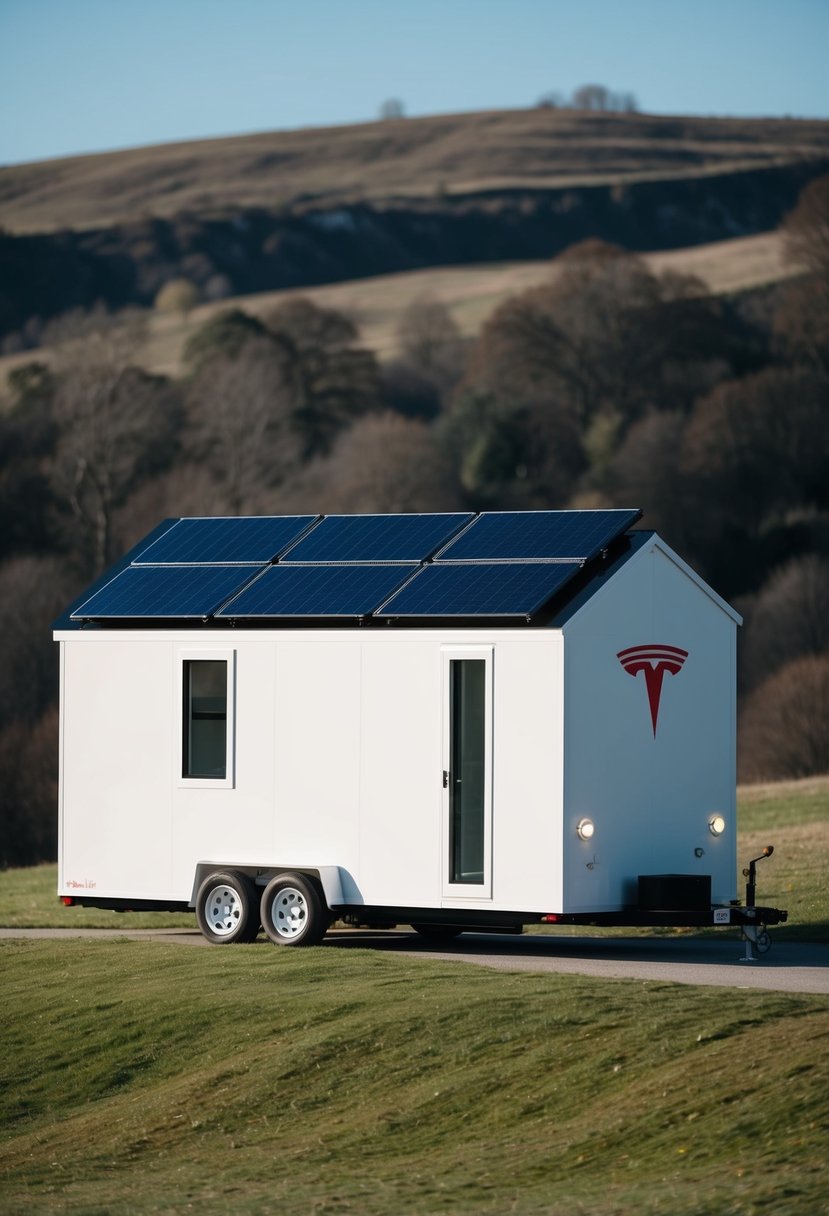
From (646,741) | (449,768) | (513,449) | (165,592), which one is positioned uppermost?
(513,449)

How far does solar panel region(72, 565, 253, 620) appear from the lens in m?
20.2

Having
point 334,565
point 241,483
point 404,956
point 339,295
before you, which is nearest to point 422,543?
point 334,565

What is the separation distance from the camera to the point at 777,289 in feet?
357

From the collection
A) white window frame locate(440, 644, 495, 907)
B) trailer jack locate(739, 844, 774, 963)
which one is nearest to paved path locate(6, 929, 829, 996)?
trailer jack locate(739, 844, 774, 963)

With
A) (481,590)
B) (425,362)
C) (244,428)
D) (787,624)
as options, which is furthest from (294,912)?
(425,362)

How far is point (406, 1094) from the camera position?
13602mm

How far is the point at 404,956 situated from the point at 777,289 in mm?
94833

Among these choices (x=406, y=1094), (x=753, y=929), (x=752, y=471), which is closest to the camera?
(x=406, y=1094)

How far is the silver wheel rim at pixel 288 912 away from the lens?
62.4 ft

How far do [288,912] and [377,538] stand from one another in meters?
3.94

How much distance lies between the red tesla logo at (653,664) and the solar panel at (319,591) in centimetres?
234

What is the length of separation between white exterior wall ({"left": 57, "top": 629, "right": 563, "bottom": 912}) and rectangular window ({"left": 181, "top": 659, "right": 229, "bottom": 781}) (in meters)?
0.13

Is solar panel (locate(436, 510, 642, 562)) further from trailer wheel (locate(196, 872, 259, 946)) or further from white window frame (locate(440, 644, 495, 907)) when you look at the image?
trailer wheel (locate(196, 872, 259, 946))

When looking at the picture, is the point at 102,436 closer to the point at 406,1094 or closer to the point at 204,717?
the point at 204,717
